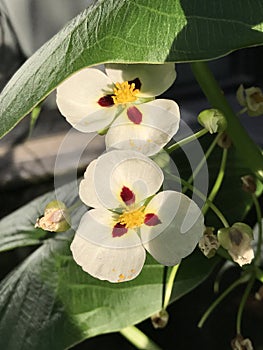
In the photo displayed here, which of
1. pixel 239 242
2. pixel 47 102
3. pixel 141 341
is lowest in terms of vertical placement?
pixel 47 102

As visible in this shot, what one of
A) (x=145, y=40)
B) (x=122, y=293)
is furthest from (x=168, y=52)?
(x=122, y=293)

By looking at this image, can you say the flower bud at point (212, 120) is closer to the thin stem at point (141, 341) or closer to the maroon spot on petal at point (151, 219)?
the maroon spot on petal at point (151, 219)

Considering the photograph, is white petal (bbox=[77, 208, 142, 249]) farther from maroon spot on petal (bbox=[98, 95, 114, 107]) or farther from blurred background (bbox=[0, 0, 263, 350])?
blurred background (bbox=[0, 0, 263, 350])

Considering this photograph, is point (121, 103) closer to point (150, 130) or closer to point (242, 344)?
point (150, 130)

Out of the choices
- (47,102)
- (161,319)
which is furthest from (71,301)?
(47,102)

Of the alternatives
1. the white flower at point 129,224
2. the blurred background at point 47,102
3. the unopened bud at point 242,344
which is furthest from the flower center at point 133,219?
the blurred background at point 47,102

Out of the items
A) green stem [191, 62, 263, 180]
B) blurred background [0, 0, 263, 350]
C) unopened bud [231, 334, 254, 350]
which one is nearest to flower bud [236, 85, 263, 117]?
green stem [191, 62, 263, 180]

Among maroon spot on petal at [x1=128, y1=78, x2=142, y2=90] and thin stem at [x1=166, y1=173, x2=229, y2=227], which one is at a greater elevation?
maroon spot on petal at [x1=128, y1=78, x2=142, y2=90]
